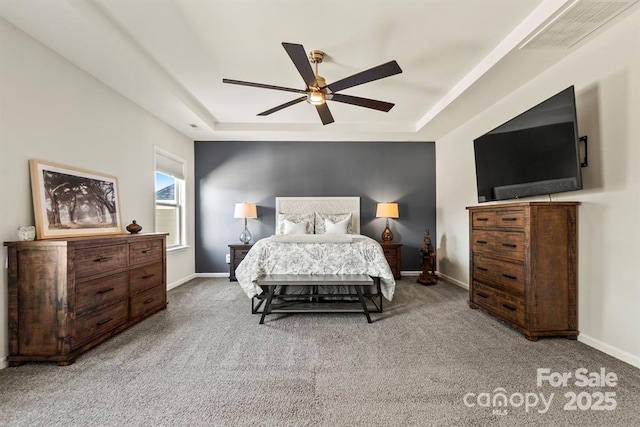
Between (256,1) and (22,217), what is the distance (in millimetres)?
2436

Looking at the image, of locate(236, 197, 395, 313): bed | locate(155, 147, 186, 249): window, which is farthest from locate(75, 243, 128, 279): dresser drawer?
locate(155, 147, 186, 249): window

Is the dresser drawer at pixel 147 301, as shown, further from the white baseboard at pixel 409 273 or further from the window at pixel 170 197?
the white baseboard at pixel 409 273

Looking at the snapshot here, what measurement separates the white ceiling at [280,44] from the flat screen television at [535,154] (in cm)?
55

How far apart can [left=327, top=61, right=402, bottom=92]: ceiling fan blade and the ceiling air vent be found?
113cm

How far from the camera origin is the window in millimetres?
4117

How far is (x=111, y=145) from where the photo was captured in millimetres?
3016

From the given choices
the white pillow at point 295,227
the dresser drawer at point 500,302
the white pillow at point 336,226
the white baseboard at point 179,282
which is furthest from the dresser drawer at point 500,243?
the white baseboard at point 179,282

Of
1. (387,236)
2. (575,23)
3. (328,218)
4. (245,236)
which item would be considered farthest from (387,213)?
(575,23)

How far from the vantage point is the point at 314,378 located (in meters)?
1.80

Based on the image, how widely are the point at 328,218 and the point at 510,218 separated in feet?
9.42

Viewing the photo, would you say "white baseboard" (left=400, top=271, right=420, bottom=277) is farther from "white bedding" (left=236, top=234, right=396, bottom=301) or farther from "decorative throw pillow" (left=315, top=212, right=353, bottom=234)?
"white bedding" (left=236, top=234, right=396, bottom=301)

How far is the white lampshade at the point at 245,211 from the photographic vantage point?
4730 millimetres

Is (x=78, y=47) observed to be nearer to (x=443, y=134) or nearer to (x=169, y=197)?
(x=169, y=197)

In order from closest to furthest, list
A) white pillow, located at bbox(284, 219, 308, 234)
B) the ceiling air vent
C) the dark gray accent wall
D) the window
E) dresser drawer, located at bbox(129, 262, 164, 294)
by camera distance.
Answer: the ceiling air vent → dresser drawer, located at bbox(129, 262, 164, 294) → the window → white pillow, located at bbox(284, 219, 308, 234) → the dark gray accent wall
